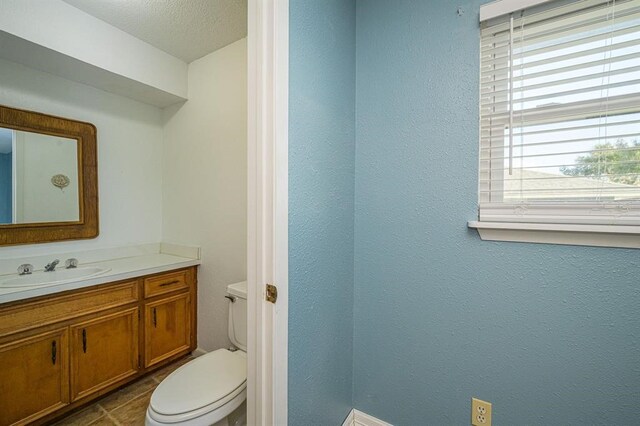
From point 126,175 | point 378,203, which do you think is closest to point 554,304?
point 378,203

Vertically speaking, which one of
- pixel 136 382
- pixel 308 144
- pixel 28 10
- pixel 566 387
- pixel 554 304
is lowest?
pixel 136 382

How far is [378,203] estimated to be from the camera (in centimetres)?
126

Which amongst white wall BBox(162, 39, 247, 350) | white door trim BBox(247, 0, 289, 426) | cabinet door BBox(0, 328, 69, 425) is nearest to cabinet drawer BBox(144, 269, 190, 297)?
white wall BBox(162, 39, 247, 350)

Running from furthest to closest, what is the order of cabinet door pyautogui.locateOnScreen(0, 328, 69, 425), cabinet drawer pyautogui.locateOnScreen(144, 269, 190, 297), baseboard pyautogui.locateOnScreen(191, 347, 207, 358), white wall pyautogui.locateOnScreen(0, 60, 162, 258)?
baseboard pyautogui.locateOnScreen(191, 347, 207, 358)
cabinet drawer pyautogui.locateOnScreen(144, 269, 190, 297)
white wall pyautogui.locateOnScreen(0, 60, 162, 258)
cabinet door pyautogui.locateOnScreen(0, 328, 69, 425)

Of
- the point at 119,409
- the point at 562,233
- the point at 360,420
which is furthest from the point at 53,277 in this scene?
the point at 562,233

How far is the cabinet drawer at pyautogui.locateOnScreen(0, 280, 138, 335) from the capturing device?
1.25m

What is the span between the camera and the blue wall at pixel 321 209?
93 cm

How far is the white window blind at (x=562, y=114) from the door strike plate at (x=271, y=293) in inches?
34.1

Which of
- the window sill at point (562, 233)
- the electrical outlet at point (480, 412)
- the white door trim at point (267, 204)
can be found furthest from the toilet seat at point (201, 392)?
the window sill at point (562, 233)

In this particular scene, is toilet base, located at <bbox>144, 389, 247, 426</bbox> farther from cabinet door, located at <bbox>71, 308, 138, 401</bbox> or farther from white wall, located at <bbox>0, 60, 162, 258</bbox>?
white wall, located at <bbox>0, 60, 162, 258</bbox>

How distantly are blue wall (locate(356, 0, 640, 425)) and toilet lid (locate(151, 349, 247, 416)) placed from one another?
A: 0.65m

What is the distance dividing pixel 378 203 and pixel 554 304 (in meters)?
0.77

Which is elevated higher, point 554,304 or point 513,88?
point 513,88

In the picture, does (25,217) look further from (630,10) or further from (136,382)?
(630,10)
